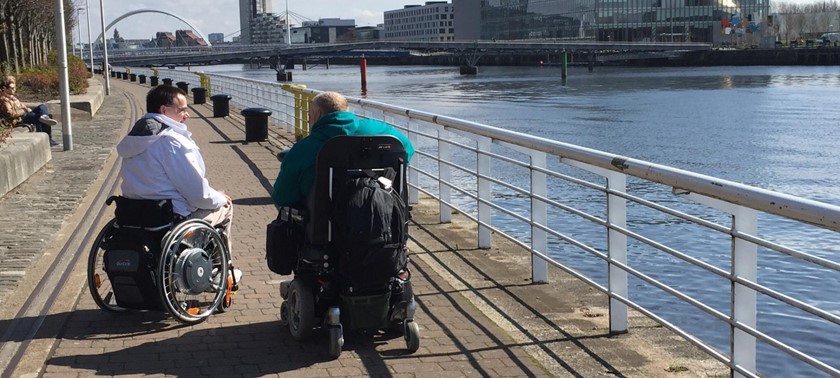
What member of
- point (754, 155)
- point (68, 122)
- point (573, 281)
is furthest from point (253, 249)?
point (754, 155)

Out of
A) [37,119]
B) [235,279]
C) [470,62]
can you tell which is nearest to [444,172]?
[235,279]

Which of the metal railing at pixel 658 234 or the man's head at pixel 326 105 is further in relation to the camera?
the man's head at pixel 326 105

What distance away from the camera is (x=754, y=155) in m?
28.6

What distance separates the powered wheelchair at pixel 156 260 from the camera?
244 inches

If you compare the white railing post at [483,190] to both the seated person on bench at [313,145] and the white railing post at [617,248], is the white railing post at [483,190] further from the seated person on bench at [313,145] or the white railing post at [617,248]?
the seated person on bench at [313,145]

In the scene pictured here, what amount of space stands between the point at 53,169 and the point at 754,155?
19182mm

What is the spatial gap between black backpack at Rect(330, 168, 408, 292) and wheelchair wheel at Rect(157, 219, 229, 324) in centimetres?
98

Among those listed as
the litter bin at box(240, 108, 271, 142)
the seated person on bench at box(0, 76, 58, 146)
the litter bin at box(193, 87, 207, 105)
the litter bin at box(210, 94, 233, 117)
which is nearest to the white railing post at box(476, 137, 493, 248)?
the seated person on bench at box(0, 76, 58, 146)

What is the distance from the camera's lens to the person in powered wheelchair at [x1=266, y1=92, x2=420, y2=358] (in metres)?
5.63

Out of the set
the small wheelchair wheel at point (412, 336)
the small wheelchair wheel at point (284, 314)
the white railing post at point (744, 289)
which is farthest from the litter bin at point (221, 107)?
the white railing post at point (744, 289)

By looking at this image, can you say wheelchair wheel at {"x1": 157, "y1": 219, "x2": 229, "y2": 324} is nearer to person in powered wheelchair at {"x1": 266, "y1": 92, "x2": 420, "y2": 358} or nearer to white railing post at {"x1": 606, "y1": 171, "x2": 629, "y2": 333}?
person in powered wheelchair at {"x1": 266, "y1": 92, "x2": 420, "y2": 358}

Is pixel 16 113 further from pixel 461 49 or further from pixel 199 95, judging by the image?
pixel 461 49

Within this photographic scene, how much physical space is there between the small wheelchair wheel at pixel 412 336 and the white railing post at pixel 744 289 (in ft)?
5.52

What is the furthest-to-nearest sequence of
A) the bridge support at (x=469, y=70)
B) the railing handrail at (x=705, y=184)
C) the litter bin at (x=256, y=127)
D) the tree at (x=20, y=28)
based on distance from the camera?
the bridge support at (x=469, y=70) < the tree at (x=20, y=28) < the litter bin at (x=256, y=127) < the railing handrail at (x=705, y=184)
